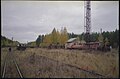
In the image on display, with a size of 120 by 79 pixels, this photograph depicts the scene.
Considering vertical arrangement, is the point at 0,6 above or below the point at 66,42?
above

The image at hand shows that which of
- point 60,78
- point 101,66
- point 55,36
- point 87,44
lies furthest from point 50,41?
point 60,78

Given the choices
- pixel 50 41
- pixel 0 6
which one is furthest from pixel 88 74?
pixel 50 41

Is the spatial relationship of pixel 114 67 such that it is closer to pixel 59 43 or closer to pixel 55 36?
pixel 59 43

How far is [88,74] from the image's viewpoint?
10.7 meters

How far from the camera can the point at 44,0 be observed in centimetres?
955

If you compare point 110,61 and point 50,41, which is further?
point 50,41

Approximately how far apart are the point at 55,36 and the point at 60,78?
970 inches

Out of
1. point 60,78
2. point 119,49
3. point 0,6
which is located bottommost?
point 60,78

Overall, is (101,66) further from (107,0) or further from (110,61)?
(107,0)

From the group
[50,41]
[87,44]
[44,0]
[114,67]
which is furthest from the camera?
[50,41]

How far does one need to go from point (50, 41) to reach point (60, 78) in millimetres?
22560

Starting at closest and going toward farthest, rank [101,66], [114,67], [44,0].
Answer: [44,0]
[114,67]
[101,66]

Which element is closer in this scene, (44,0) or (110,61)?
(44,0)

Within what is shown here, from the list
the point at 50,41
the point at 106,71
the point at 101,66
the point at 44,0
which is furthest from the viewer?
the point at 50,41
